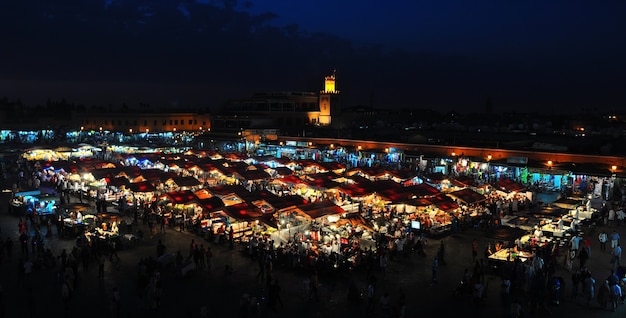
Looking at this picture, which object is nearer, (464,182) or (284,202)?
(284,202)

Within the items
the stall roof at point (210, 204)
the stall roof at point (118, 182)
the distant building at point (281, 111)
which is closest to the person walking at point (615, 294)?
the stall roof at point (210, 204)

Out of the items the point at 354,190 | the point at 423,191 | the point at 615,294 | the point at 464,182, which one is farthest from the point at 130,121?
the point at 615,294

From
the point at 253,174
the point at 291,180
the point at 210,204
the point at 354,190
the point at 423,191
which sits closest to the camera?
the point at 210,204

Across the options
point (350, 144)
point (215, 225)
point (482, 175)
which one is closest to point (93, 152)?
point (350, 144)

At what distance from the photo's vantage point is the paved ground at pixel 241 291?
9180 millimetres

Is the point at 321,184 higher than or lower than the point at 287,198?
lower

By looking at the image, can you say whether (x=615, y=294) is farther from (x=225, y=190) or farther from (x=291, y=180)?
(x=291, y=180)

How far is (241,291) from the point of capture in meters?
10.2

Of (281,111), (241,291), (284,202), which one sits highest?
(281,111)

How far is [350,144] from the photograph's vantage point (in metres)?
37.9

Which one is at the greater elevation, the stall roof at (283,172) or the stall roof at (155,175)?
the stall roof at (155,175)

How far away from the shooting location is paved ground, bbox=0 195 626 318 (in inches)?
361

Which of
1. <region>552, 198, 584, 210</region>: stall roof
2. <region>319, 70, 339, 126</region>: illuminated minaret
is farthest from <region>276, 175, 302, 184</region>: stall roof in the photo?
<region>319, 70, 339, 126</region>: illuminated minaret

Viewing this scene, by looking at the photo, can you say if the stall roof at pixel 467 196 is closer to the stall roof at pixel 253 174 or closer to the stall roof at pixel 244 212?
the stall roof at pixel 244 212
